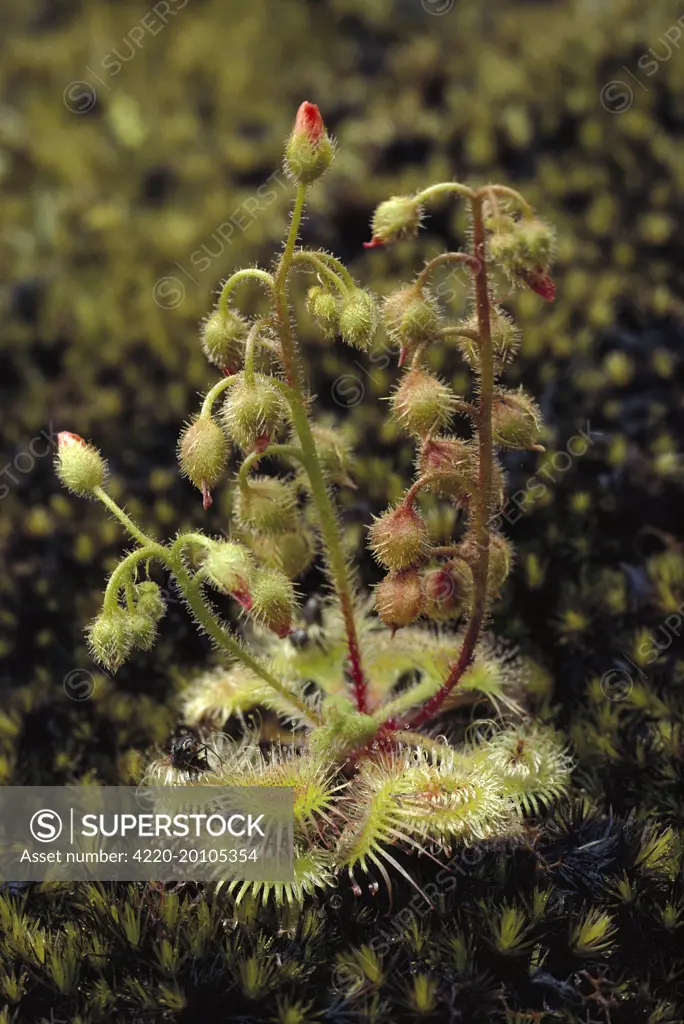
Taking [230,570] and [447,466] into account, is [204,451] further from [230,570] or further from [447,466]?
[447,466]

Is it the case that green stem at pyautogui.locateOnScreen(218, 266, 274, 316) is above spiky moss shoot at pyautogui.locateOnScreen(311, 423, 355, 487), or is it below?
above

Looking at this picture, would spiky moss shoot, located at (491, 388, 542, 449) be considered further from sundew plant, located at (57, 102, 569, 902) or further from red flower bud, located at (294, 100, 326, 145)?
red flower bud, located at (294, 100, 326, 145)

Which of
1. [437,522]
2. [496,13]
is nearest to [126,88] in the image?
[496,13]

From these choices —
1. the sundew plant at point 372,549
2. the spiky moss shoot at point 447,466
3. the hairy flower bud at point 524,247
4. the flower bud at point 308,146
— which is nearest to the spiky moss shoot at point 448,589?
the sundew plant at point 372,549

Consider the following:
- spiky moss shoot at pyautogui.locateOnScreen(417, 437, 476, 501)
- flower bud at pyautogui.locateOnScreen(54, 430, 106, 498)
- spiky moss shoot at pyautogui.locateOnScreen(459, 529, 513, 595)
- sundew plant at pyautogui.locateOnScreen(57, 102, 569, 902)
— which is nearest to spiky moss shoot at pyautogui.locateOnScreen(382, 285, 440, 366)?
sundew plant at pyautogui.locateOnScreen(57, 102, 569, 902)

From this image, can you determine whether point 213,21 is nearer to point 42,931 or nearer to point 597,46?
point 597,46

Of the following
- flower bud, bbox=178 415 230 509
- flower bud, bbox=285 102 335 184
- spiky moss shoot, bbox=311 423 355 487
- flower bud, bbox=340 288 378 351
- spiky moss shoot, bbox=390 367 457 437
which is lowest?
flower bud, bbox=178 415 230 509
